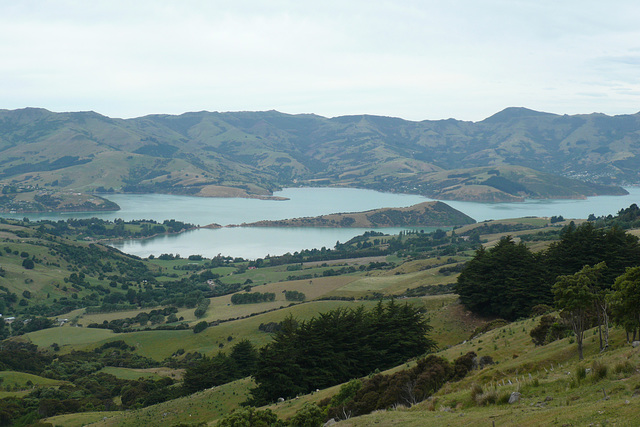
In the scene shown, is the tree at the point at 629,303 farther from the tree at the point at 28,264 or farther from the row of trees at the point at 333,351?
the tree at the point at 28,264

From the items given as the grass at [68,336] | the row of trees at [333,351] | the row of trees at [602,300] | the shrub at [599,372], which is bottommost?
the grass at [68,336]

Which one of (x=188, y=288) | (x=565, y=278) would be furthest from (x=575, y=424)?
(x=188, y=288)

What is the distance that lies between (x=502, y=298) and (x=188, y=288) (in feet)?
306

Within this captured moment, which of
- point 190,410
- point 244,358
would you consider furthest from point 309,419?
point 244,358

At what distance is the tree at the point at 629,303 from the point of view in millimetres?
17312

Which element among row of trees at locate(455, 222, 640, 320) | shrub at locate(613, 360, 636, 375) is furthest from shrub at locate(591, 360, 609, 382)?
row of trees at locate(455, 222, 640, 320)

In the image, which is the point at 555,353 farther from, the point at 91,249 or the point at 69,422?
the point at 91,249

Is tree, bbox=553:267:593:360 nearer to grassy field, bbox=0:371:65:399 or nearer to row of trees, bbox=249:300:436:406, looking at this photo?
row of trees, bbox=249:300:436:406

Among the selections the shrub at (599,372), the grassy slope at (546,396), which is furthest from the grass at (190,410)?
the shrub at (599,372)

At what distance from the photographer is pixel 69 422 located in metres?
33.6

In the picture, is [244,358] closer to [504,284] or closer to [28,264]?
[504,284]

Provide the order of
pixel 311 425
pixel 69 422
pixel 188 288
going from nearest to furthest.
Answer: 1. pixel 311 425
2. pixel 69 422
3. pixel 188 288

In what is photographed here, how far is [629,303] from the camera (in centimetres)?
1731

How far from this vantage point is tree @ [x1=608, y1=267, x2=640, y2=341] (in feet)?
56.8
